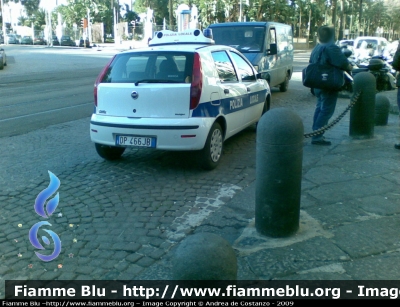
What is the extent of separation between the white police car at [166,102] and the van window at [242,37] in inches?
230

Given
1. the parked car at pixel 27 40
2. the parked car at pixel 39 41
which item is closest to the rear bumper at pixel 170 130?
the parked car at pixel 39 41

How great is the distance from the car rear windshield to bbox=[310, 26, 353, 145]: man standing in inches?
92.9


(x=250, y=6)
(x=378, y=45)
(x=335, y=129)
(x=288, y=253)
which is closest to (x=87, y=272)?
(x=288, y=253)

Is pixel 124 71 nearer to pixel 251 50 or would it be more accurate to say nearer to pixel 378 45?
pixel 251 50

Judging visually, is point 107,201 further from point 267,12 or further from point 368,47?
point 267,12

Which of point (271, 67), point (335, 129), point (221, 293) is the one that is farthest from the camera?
point (271, 67)

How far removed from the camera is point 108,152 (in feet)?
21.5

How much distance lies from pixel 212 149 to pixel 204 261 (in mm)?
3430

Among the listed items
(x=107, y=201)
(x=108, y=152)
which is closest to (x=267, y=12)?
(x=108, y=152)

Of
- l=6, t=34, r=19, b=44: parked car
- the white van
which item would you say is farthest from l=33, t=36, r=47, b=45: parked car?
the white van

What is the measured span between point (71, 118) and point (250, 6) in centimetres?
4645

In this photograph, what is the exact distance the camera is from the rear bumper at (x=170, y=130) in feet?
18.3

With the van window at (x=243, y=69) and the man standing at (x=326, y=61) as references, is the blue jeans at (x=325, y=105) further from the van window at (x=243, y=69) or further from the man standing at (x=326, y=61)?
the van window at (x=243, y=69)
